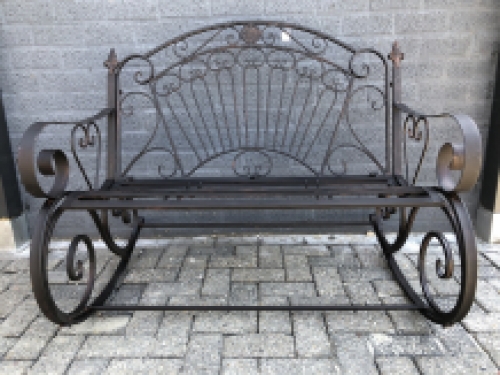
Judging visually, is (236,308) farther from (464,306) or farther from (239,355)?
(464,306)

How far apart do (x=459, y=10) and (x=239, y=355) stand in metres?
2.03

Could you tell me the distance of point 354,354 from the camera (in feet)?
4.42

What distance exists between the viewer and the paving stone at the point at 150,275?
73.6 inches

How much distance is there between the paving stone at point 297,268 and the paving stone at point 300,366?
0.54 m

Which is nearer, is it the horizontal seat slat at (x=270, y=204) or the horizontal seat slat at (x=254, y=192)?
the horizontal seat slat at (x=270, y=204)

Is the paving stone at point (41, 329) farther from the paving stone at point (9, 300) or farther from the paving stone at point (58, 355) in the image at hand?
the paving stone at point (9, 300)

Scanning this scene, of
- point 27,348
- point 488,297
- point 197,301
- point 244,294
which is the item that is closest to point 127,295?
point 197,301

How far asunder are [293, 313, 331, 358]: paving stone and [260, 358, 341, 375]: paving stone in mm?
30

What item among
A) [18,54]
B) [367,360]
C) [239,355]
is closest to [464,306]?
[367,360]

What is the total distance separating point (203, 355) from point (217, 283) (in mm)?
486

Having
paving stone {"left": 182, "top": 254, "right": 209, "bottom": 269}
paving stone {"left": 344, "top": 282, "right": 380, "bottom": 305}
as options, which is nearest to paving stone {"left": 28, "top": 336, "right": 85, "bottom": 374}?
paving stone {"left": 182, "top": 254, "right": 209, "bottom": 269}

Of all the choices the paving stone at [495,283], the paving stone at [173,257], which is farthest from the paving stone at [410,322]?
the paving stone at [173,257]

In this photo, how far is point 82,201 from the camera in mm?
1357

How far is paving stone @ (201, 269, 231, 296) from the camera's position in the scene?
5.74 feet
